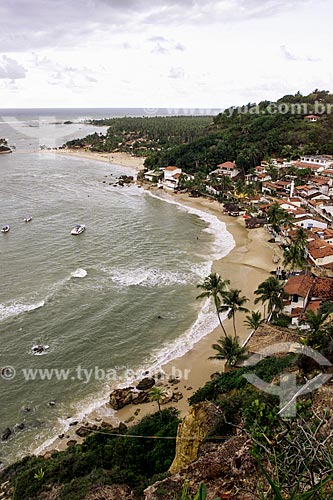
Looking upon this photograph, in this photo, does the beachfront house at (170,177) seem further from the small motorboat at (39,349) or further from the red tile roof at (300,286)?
the small motorboat at (39,349)

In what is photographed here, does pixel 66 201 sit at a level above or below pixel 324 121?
below

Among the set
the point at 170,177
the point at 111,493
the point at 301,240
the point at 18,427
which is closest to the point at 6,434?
the point at 18,427

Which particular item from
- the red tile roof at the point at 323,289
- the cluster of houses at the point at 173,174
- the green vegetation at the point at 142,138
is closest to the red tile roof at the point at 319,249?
the red tile roof at the point at 323,289

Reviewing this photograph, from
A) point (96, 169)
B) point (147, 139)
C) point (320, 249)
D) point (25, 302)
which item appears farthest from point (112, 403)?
point (147, 139)

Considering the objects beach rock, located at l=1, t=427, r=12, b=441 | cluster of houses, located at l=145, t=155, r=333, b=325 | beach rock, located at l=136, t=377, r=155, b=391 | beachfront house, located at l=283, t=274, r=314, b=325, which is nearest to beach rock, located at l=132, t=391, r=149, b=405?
beach rock, located at l=136, t=377, r=155, b=391

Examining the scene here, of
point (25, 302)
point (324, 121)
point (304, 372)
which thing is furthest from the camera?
point (324, 121)

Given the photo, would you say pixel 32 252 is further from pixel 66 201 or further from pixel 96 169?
pixel 96 169

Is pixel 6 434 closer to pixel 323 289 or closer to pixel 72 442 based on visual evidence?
pixel 72 442
